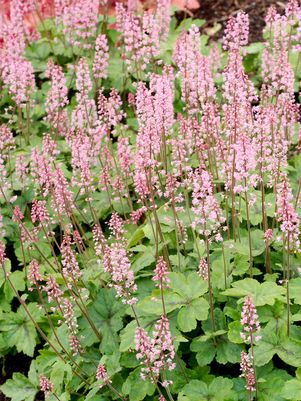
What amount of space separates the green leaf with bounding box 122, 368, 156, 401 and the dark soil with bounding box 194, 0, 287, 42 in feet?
18.7

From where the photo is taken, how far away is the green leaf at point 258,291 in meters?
3.92

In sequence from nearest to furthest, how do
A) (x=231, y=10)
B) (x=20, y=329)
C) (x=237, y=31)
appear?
(x=237, y=31)
(x=20, y=329)
(x=231, y=10)

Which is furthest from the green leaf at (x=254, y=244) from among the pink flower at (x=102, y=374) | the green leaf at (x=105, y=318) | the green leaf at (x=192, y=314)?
the pink flower at (x=102, y=374)

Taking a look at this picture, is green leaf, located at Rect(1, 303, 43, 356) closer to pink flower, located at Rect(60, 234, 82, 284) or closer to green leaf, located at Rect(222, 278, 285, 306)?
pink flower, located at Rect(60, 234, 82, 284)

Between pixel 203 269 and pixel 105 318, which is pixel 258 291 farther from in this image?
pixel 105 318

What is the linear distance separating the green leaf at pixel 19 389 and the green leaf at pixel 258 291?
143 centimetres

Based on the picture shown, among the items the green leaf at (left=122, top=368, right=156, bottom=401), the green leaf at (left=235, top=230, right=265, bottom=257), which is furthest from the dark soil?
the green leaf at (left=122, top=368, right=156, bottom=401)

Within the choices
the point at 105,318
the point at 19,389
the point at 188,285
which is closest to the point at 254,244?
the point at 188,285

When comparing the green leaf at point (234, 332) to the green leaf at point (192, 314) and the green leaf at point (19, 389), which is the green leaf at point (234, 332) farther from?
the green leaf at point (19, 389)

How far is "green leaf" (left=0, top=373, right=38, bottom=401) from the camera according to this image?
443cm

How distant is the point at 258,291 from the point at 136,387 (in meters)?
0.89

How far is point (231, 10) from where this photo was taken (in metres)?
9.16

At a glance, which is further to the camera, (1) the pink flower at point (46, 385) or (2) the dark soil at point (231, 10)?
(2) the dark soil at point (231, 10)

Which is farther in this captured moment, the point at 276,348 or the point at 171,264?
the point at 171,264
